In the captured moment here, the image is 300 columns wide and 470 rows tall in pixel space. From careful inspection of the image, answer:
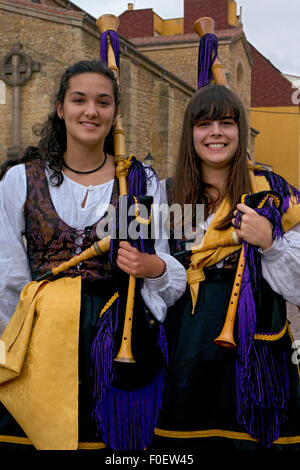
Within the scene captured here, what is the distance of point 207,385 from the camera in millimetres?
2088

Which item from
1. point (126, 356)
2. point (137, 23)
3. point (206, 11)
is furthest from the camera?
point (137, 23)

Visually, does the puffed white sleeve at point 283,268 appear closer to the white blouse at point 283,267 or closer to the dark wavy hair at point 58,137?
the white blouse at point 283,267

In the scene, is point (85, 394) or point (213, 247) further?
point (213, 247)

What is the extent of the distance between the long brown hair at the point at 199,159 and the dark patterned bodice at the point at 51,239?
0.36 meters

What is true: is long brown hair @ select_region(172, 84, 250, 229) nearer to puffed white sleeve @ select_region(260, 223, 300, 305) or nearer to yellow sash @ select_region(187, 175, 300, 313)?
yellow sash @ select_region(187, 175, 300, 313)

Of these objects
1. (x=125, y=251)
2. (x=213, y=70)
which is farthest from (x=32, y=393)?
(x=213, y=70)

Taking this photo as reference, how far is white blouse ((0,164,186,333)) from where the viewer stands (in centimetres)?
212

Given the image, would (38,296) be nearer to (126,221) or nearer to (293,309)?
(126,221)

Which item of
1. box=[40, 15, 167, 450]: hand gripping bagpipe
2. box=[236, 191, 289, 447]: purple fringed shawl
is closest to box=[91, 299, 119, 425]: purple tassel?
box=[40, 15, 167, 450]: hand gripping bagpipe

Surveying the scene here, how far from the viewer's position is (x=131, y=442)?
1979mm

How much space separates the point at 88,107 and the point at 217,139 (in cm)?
56

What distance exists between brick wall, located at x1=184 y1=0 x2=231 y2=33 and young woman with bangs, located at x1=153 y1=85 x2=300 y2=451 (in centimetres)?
2544

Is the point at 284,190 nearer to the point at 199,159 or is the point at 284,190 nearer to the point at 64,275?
the point at 199,159

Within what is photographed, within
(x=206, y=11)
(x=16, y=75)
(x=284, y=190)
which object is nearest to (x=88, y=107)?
(x=284, y=190)
